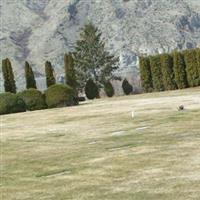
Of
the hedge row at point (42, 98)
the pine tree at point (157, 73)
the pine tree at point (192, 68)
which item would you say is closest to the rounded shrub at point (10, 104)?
the hedge row at point (42, 98)

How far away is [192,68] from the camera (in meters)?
50.7

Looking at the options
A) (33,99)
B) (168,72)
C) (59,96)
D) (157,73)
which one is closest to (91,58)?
(157,73)

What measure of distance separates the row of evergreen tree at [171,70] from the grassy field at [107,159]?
2731 cm

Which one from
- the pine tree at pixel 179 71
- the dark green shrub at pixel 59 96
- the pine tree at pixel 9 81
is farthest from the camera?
the pine tree at pixel 179 71

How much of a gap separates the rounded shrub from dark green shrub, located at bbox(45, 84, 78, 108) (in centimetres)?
189

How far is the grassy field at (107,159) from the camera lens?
10.4m

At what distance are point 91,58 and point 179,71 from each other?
77.7 feet

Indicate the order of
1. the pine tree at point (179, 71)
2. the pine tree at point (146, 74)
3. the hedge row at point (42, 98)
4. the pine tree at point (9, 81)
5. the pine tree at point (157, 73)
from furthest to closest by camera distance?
1. the pine tree at point (146, 74)
2. the pine tree at point (157, 73)
3. the pine tree at point (179, 71)
4. the pine tree at point (9, 81)
5. the hedge row at point (42, 98)

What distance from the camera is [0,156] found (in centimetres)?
1678

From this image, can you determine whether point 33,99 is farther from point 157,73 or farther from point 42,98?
point 157,73

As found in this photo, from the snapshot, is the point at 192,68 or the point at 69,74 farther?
the point at 69,74

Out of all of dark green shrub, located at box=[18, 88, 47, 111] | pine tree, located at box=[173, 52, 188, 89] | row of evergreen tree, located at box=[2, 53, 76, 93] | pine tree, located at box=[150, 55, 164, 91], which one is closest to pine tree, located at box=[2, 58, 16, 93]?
row of evergreen tree, located at box=[2, 53, 76, 93]

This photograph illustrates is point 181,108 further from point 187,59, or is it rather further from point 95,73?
point 95,73

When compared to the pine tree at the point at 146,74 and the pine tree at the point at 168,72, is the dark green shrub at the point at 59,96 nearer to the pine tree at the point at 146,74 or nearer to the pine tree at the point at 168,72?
the pine tree at the point at 168,72
